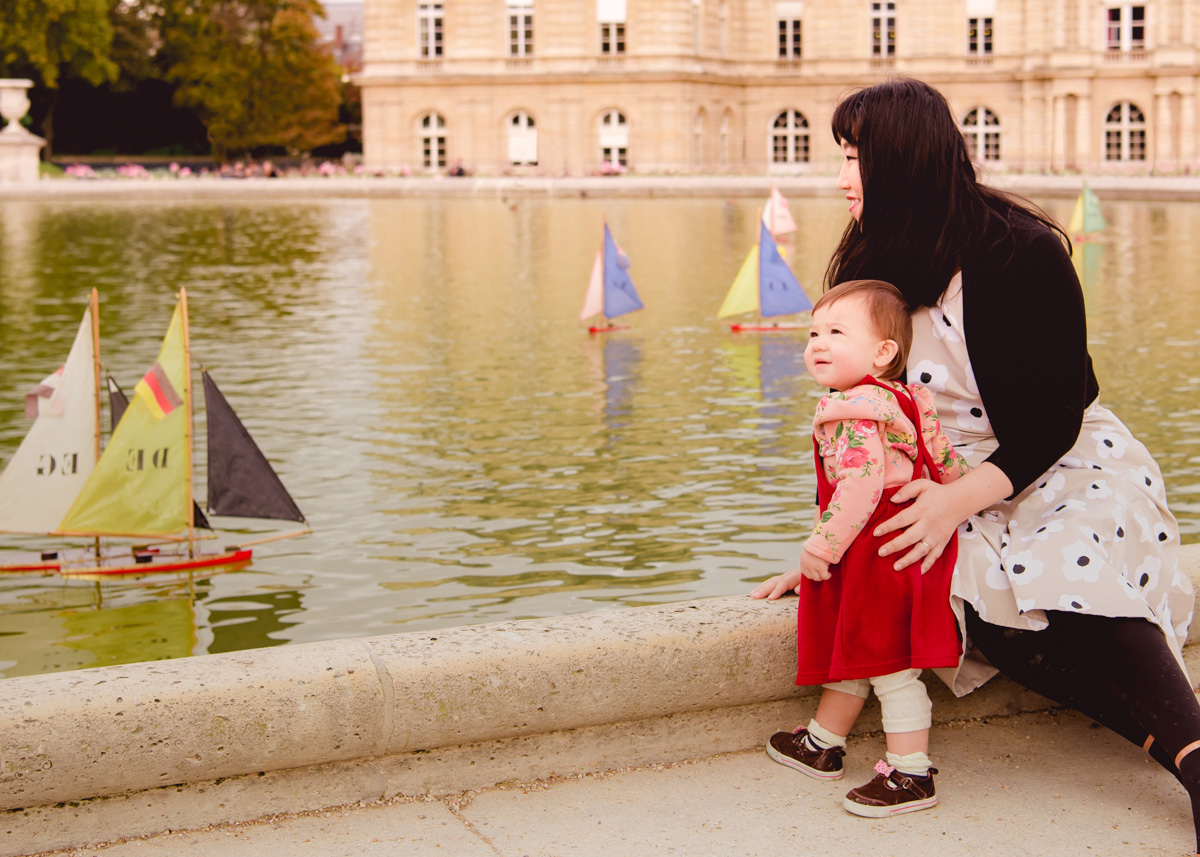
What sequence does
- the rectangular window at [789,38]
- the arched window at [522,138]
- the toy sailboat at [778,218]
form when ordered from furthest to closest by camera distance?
the rectangular window at [789,38] → the arched window at [522,138] → the toy sailboat at [778,218]

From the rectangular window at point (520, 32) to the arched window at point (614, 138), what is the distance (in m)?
3.91

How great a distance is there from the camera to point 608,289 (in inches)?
663

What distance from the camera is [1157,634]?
3229mm

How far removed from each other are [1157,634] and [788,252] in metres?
22.6

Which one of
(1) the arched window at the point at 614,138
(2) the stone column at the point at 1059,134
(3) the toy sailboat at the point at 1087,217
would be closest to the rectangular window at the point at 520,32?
(1) the arched window at the point at 614,138

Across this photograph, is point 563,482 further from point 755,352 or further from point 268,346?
point 268,346

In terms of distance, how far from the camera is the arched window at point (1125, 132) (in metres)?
52.7

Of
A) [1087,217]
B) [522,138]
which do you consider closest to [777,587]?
[1087,217]

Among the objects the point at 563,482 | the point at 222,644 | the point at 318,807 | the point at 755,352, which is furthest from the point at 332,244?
the point at 318,807

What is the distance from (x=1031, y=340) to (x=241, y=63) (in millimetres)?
56907

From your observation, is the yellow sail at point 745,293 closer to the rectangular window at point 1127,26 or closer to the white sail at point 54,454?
the white sail at point 54,454

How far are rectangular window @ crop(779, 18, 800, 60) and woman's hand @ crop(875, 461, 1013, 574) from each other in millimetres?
54986

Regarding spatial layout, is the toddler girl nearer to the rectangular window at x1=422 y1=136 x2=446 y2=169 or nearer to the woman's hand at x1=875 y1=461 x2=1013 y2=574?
the woman's hand at x1=875 y1=461 x2=1013 y2=574

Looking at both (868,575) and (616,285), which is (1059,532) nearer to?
(868,575)
